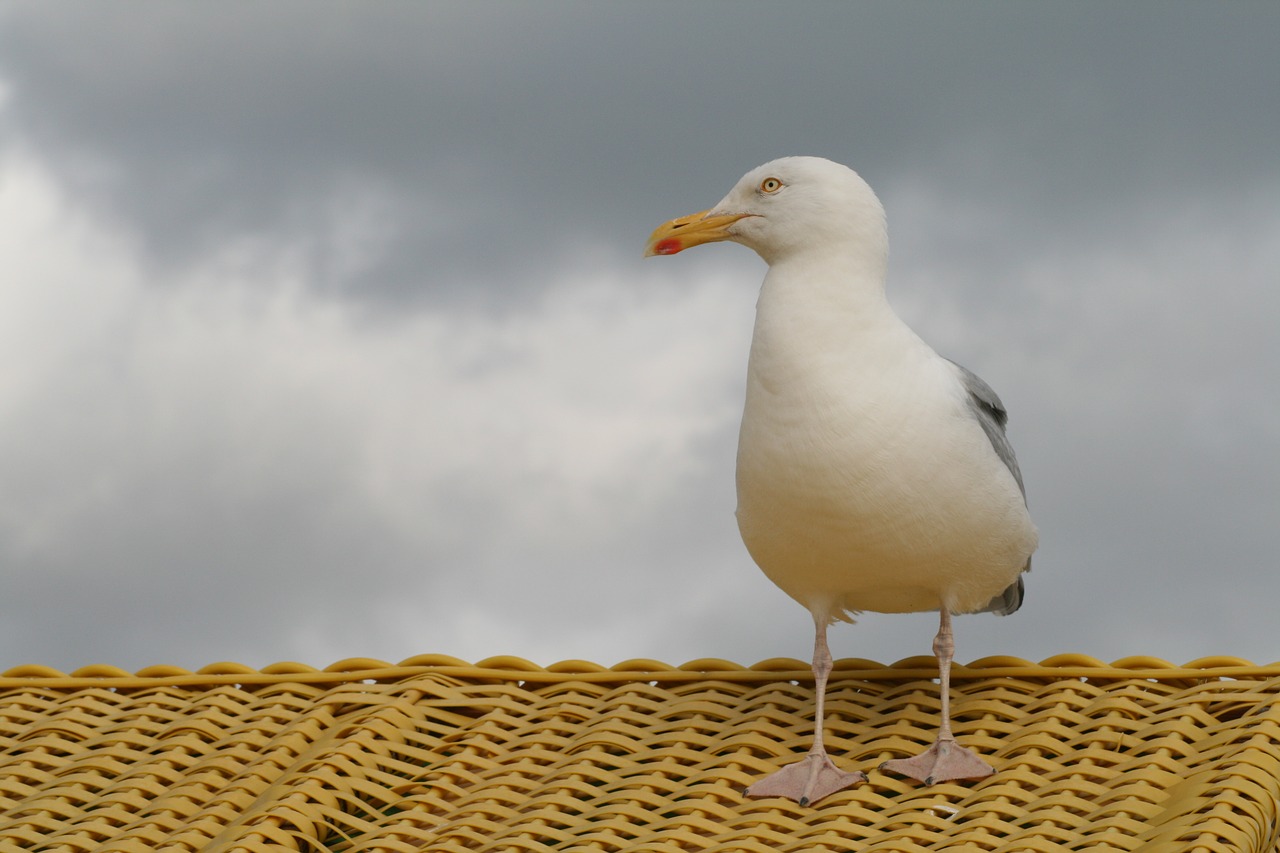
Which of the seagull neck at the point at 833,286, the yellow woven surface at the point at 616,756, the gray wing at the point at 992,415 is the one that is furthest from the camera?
the gray wing at the point at 992,415

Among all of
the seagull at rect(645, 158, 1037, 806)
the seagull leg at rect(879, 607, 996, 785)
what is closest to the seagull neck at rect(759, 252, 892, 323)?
the seagull at rect(645, 158, 1037, 806)

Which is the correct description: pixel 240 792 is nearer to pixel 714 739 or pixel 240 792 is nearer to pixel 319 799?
pixel 319 799

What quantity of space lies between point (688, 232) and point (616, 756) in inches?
45.1

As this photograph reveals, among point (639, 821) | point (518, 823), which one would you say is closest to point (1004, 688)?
point (639, 821)

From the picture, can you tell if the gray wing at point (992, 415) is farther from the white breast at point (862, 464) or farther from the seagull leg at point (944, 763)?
the seagull leg at point (944, 763)

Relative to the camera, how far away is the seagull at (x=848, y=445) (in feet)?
9.88

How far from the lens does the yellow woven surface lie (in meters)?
2.89

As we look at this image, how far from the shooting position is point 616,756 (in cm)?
332

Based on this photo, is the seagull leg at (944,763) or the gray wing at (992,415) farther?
the gray wing at (992,415)

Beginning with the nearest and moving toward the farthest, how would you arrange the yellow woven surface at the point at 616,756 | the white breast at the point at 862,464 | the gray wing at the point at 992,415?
the yellow woven surface at the point at 616,756 < the white breast at the point at 862,464 < the gray wing at the point at 992,415

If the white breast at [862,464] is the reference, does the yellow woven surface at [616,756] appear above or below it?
below

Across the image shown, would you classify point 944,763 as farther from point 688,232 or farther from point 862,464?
point 688,232

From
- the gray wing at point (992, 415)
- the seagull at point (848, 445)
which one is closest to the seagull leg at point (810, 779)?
the seagull at point (848, 445)

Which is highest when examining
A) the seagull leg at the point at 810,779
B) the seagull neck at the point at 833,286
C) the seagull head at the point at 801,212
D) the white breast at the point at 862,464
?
the seagull head at the point at 801,212
